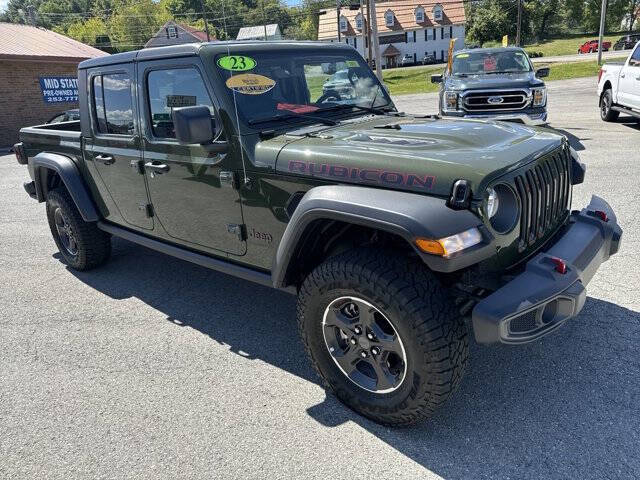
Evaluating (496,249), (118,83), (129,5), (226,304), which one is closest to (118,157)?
(118,83)

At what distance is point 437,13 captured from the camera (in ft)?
239

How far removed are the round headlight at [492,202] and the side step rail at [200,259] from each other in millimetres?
1198

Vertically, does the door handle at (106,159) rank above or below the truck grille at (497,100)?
above

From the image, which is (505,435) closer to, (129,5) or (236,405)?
(236,405)

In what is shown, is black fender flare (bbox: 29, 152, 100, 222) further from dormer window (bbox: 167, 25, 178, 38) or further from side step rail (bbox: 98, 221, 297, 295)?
dormer window (bbox: 167, 25, 178, 38)

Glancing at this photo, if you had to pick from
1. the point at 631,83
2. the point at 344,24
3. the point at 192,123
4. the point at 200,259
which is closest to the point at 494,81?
the point at 631,83

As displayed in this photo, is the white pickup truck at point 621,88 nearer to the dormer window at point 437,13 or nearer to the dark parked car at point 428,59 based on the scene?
the dark parked car at point 428,59

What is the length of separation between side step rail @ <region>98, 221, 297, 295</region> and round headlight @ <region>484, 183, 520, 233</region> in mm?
1200

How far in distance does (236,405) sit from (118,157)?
224cm

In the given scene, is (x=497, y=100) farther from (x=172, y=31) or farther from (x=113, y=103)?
(x=172, y=31)

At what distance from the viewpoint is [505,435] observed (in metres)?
2.54

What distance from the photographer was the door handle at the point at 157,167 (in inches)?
140

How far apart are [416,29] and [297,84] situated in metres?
77.1

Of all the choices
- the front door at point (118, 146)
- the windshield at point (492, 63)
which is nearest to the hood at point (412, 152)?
the front door at point (118, 146)
